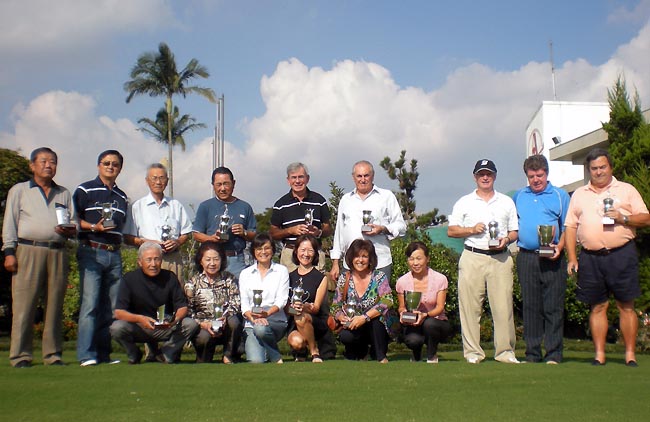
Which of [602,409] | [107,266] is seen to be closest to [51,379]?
[107,266]

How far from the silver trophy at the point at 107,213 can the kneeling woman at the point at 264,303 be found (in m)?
1.58

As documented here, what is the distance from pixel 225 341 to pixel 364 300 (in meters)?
1.59

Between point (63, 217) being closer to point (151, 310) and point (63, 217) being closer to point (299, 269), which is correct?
point (151, 310)

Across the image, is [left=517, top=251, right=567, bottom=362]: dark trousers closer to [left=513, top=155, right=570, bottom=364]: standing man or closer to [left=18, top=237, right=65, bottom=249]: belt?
[left=513, top=155, right=570, bottom=364]: standing man

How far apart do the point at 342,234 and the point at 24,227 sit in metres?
3.46

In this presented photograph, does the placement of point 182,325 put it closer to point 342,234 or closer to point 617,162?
point 342,234

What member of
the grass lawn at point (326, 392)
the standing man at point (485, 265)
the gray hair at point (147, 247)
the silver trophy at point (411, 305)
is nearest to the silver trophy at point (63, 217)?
the gray hair at point (147, 247)

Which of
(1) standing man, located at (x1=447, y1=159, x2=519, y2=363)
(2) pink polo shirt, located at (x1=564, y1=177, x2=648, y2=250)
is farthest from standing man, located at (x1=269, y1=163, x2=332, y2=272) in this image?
(2) pink polo shirt, located at (x1=564, y1=177, x2=648, y2=250)

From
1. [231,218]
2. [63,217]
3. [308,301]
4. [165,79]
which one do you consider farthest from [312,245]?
[165,79]

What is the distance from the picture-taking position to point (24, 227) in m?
7.07

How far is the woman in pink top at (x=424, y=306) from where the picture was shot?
7816 mm

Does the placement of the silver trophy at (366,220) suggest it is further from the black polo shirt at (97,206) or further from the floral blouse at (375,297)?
the black polo shirt at (97,206)

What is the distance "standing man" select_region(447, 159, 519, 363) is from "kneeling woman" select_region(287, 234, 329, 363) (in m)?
1.60

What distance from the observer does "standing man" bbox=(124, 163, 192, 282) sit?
7867 mm
